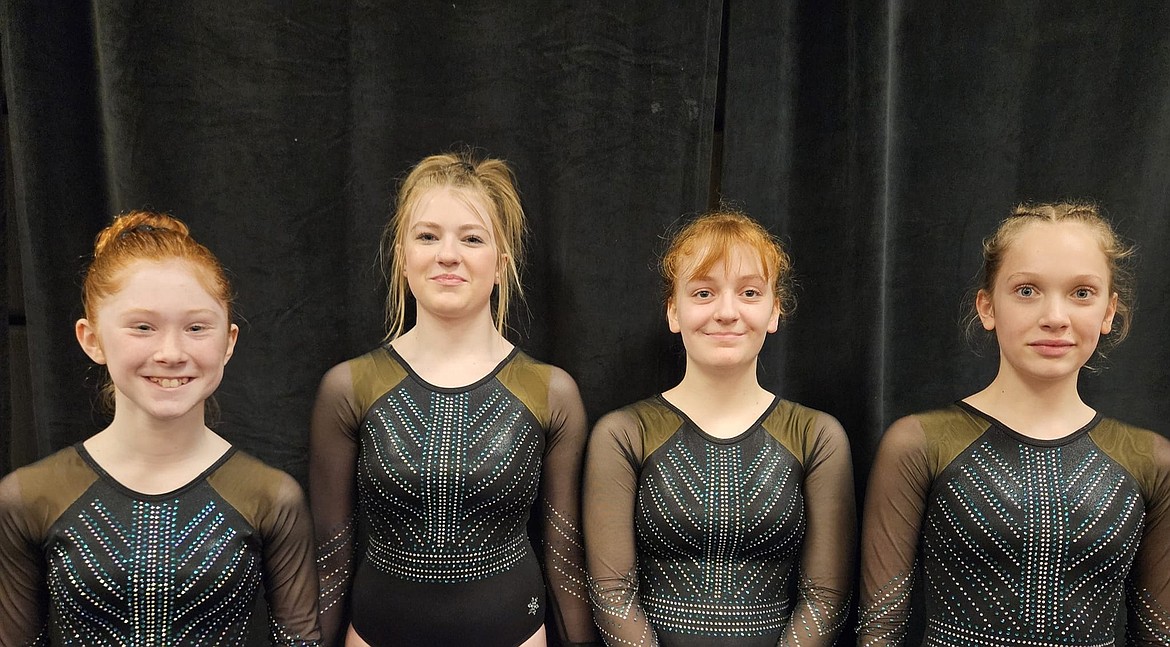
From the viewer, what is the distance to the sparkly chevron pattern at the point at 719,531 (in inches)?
64.6

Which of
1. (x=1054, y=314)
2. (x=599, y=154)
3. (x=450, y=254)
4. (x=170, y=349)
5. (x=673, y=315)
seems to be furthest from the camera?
(x=599, y=154)

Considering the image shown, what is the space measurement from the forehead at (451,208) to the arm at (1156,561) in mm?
1318

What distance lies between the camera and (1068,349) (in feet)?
5.04

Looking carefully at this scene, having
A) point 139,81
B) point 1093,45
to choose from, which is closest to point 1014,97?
point 1093,45

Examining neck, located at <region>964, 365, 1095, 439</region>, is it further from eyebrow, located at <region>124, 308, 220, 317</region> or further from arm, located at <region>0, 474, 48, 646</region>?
arm, located at <region>0, 474, 48, 646</region>

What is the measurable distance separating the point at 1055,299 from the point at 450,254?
3.55 feet

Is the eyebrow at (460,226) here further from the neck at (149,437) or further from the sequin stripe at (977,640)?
the sequin stripe at (977,640)

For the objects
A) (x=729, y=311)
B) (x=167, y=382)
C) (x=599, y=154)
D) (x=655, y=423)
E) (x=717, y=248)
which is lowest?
(x=655, y=423)

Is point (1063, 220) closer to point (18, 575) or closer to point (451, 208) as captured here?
point (451, 208)

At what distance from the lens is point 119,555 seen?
1.44m

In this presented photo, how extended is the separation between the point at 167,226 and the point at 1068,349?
1.59 meters

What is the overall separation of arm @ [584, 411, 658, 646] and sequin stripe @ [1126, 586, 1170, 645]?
90cm

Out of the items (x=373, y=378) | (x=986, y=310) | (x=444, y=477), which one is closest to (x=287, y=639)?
(x=444, y=477)

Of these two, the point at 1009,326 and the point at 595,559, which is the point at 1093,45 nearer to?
the point at 1009,326
